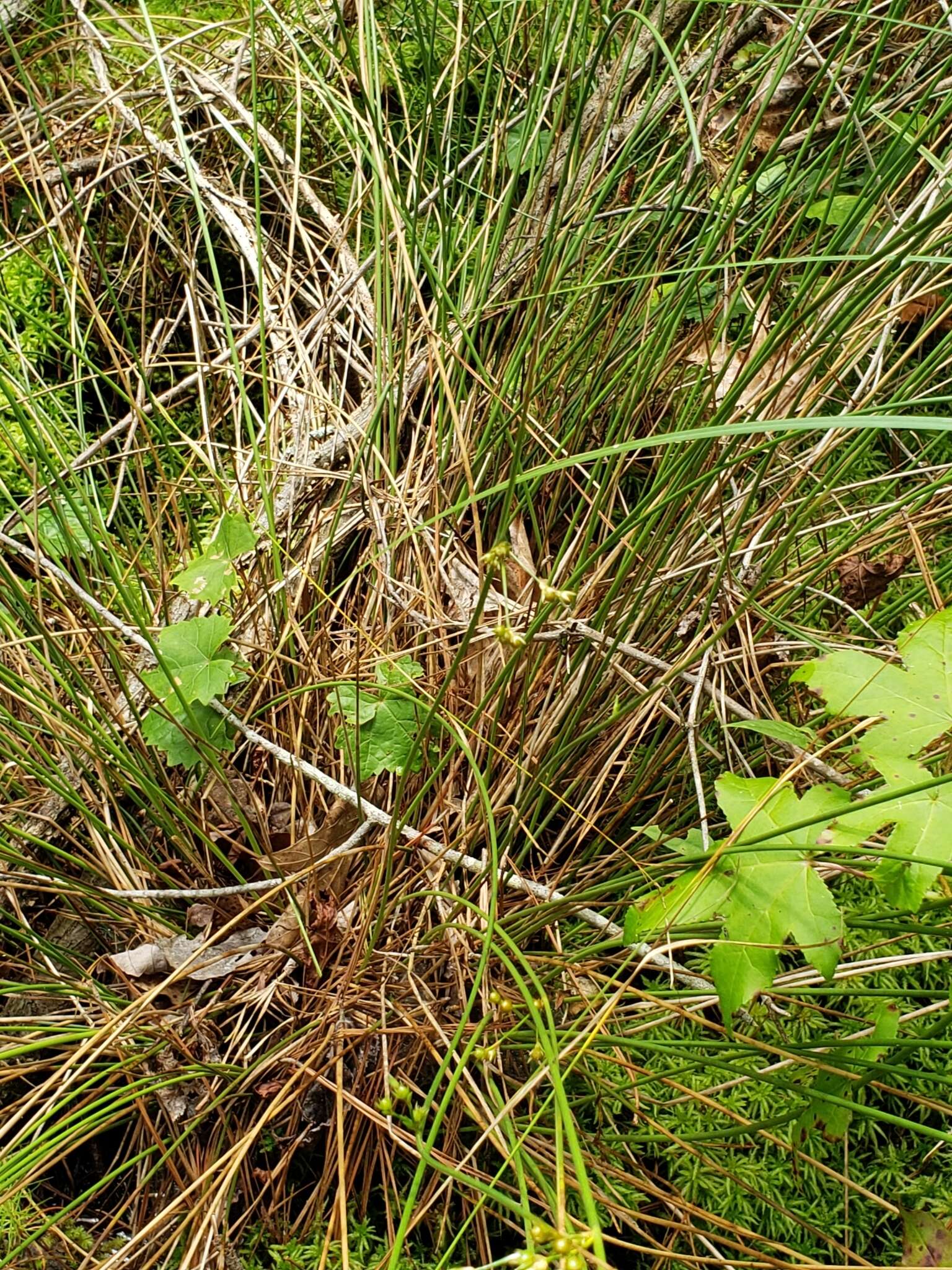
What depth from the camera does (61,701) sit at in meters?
1.31

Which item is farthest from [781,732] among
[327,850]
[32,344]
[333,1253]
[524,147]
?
[32,344]

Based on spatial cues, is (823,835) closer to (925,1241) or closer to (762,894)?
(762,894)

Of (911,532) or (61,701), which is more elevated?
(61,701)

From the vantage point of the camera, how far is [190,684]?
3.74 ft

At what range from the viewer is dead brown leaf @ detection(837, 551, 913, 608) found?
1.27 metres

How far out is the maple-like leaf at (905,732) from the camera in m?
0.75

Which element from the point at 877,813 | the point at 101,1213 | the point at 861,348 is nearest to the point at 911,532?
the point at 861,348

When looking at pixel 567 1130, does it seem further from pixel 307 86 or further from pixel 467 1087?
pixel 307 86

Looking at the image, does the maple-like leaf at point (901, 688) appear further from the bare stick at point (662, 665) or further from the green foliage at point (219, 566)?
the green foliage at point (219, 566)

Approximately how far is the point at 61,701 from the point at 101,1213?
2.02 feet

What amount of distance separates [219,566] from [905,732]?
782mm

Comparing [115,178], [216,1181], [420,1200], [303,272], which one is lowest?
[420,1200]

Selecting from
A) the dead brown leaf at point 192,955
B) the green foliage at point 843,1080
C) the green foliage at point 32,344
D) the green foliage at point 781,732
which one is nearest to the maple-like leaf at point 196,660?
the dead brown leaf at point 192,955

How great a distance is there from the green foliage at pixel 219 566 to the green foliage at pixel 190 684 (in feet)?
0.12
